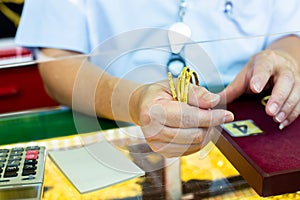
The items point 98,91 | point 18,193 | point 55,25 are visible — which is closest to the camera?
point 18,193

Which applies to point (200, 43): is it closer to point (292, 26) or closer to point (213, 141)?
point (213, 141)

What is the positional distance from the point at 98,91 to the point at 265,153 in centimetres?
26

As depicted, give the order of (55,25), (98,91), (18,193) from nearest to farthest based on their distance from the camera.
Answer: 1. (18,193)
2. (98,91)
3. (55,25)

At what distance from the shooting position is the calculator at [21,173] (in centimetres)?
59

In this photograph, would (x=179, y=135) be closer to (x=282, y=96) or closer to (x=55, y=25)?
(x=282, y=96)

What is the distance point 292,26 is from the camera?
1.04 meters

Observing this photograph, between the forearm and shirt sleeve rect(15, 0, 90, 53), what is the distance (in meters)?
0.07

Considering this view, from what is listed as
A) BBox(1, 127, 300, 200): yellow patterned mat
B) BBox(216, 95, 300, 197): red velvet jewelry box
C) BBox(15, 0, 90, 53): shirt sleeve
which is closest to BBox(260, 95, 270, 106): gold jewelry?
BBox(216, 95, 300, 197): red velvet jewelry box

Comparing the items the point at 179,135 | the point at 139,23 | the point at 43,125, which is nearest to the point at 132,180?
the point at 179,135

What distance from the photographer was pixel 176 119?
61 centimetres

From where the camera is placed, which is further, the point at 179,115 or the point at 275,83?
the point at 275,83

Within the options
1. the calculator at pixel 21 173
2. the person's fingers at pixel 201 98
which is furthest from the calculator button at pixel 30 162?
the person's fingers at pixel 201 98

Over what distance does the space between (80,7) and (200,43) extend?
268 mm

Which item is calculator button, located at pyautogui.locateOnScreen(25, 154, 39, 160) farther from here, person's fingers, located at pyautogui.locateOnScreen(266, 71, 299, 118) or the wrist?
person's fingers, located at pyautogui.locateOnScreen(266, 71, 299, 118)
